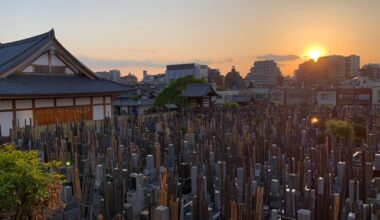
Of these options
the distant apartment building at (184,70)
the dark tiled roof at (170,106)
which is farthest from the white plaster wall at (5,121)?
the distant apartment building at (184,70)

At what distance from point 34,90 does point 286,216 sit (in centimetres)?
1291

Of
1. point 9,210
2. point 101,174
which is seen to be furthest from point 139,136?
point 9,210

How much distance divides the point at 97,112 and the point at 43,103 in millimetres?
3398

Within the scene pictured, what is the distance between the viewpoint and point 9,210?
349cm

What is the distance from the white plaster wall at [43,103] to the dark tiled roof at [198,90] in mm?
15541

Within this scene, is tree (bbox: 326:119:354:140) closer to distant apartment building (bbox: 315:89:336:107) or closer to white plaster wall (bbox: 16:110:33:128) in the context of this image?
white plaster wall (bbox: 16:110:33:128)

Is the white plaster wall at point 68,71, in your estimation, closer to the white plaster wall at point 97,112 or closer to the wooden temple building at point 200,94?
the white plaster wall at point 97,112

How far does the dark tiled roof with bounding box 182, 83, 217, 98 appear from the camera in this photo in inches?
1162

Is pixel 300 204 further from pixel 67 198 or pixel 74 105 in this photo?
pixel 74 105

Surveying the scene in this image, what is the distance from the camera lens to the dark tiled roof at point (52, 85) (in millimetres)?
13828

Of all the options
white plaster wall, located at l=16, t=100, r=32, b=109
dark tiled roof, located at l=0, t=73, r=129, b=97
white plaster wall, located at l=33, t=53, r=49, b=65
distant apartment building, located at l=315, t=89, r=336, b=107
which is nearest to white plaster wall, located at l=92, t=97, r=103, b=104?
dark tiled roof, located at l=0, t=73, r=129, b=97

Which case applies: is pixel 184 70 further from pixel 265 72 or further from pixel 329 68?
pixel 329 68

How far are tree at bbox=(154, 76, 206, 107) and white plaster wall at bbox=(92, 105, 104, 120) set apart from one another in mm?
12282

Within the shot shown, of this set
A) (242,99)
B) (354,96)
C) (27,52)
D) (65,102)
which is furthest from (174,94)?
(354,96)
